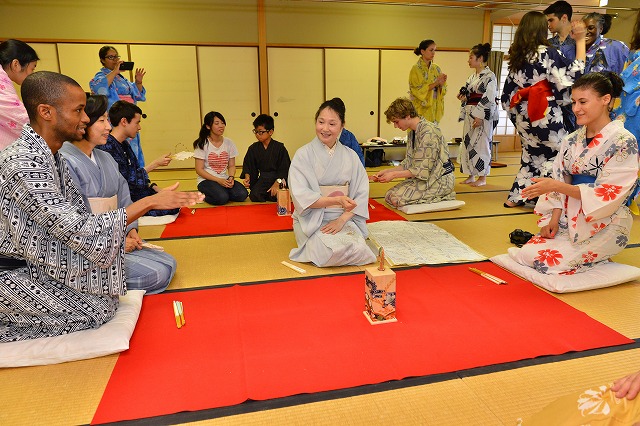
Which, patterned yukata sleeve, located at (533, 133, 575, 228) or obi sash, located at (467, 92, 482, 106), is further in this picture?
obi sash, located at (467, 92, 482, 106)

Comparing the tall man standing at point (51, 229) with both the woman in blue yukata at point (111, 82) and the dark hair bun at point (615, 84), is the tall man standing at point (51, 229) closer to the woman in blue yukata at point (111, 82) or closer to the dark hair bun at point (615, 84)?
the dark hair bun at point (615, 84)

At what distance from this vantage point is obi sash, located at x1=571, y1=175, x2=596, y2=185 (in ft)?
10.1

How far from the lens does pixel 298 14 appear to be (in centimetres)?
884

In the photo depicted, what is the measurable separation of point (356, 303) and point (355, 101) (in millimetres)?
7340

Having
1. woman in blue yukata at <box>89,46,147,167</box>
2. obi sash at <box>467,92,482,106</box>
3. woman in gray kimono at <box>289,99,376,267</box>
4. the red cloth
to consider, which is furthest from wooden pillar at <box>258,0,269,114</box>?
the red cloth

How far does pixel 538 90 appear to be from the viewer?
504cm

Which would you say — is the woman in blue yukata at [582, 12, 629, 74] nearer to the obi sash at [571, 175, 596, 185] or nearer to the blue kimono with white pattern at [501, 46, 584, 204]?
the blue kimono with white pattern at [501, 46, 584, 204]

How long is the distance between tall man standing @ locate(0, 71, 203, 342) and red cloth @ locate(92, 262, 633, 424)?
15.9 inches

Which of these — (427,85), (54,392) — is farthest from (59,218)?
(427,85)

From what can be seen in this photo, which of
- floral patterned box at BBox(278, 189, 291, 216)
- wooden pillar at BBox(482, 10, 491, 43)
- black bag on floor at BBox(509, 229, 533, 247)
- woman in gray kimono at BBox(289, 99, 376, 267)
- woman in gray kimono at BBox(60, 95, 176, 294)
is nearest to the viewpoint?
woman in gray kimono at BBox(60, 95, 176, 294)

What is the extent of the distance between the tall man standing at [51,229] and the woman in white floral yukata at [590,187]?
2.50m

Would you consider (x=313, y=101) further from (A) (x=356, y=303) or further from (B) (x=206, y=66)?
(A) (x=356, y=303)

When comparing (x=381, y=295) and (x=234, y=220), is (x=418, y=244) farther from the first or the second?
(x=234, y=220)

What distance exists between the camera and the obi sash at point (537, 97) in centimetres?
504
